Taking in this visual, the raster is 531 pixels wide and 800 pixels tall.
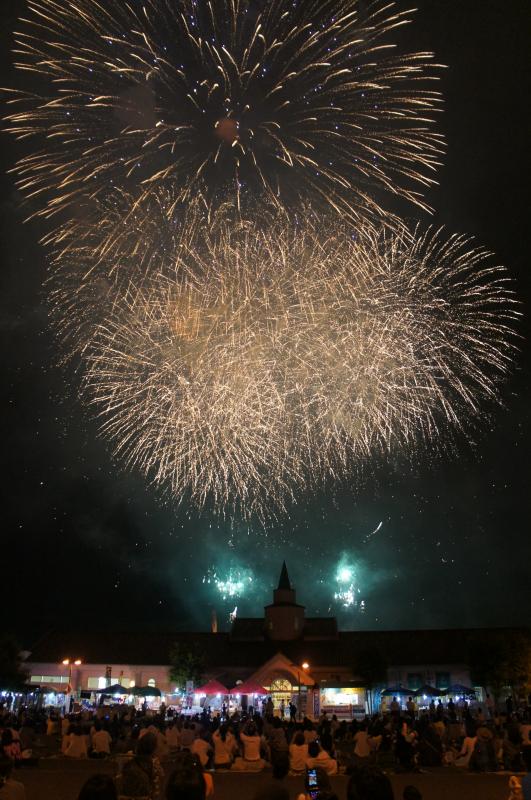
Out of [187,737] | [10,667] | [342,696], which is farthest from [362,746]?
[10,667]

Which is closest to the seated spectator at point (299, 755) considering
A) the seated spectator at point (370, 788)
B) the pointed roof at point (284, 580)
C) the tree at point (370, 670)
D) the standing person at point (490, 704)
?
the seated spectator at point (370, 788)

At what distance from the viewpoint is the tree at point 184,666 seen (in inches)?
2098

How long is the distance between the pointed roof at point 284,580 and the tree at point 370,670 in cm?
1810

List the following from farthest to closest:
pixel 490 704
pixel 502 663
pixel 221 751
A: 1. pixel 502 663
2. pixel 490 704
3. pixel 221 751

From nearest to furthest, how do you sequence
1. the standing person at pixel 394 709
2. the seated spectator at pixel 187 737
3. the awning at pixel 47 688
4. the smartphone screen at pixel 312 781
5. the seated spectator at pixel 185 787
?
the seated spectator at pixel 185 787 → the smartphone screen at pixel 312 781 → the seated spectator at pixel 187 737 → the standing person at pixel 394 709 → the awning at pixel 47 688

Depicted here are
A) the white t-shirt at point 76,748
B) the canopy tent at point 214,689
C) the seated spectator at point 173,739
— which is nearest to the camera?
the white t-shirt at point 76,748

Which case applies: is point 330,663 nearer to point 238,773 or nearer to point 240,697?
point 240,697

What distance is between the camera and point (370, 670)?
5022cm

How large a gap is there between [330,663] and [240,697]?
9706 millimetres

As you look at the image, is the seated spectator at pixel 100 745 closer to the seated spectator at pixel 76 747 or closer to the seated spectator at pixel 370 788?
the seated spectator at pixel 76 747

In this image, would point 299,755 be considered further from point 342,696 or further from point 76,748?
point 342,696

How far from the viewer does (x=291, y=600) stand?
6750 cm

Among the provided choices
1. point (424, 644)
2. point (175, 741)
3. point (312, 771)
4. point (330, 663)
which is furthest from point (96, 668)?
point (312, 771)

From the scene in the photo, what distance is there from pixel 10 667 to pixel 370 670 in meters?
25.2
